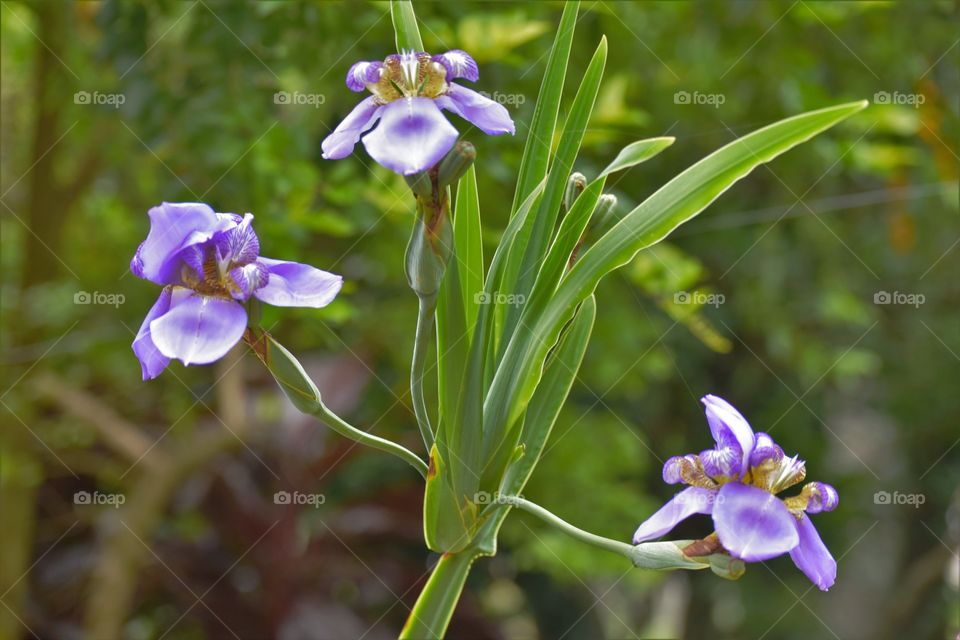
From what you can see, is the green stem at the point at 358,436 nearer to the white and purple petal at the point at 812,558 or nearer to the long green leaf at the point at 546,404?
the long green leaf at the point at 546,404

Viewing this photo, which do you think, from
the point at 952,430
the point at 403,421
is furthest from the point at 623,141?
the point at 952,430

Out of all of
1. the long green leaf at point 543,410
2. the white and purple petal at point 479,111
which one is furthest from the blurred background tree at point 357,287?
the white and purple petal at point 479,111

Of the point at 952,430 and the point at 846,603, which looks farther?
the point at 846,603

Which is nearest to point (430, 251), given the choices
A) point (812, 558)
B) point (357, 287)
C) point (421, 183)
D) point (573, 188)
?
point (421, 183)

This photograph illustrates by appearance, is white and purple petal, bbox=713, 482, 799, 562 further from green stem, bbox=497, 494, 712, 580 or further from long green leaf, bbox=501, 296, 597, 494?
long green leaf, bbox=501, 296, 597, 494

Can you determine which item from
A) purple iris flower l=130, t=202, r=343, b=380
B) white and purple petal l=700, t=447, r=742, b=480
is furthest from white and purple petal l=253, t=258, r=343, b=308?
white and purple petal l=700, t=447, r=742, b=480

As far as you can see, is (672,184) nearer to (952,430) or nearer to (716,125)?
(716,125)
